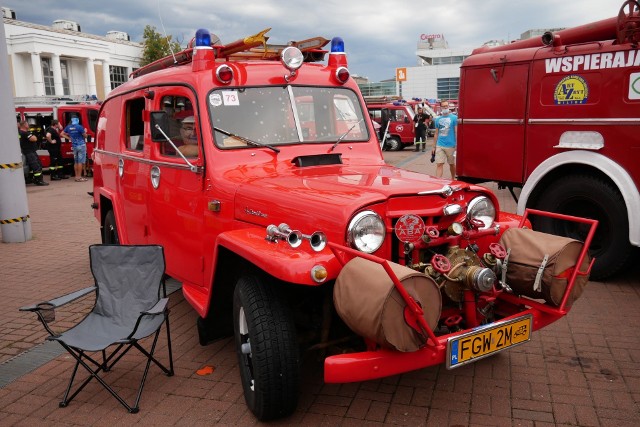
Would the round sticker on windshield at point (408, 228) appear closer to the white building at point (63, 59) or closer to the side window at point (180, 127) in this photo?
the side window at point (180, 127)

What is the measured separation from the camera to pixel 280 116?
13.8 feet

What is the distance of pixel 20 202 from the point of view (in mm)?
8297

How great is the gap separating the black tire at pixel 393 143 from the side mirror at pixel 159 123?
19.3 metres

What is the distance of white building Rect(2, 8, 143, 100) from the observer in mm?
36938

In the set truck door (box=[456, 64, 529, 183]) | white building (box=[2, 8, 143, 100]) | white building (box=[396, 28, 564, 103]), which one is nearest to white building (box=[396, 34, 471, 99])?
white building (box=[396, 28, 564, 103])

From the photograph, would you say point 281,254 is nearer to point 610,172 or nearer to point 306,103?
point 306,103

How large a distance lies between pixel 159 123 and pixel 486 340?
270cm

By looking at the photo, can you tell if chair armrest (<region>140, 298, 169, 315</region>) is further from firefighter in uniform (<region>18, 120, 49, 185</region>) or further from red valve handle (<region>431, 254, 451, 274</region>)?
firefighter in uniform (<region>18, 120, 49, 185</region>)

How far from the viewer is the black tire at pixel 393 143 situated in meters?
22.9

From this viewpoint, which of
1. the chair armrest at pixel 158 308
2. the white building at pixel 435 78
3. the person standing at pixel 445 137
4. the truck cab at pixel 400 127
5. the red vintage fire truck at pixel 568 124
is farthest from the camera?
the white building at pixel 435 78

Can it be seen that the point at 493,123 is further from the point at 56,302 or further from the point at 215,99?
→ the point at 56,302

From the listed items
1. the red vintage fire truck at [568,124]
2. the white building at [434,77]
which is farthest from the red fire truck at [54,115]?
the white building at [434,77]

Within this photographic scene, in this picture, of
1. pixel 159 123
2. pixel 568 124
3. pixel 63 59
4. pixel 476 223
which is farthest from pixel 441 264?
pixel 63 59

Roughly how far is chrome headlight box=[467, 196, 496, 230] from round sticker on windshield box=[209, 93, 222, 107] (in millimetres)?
1960
